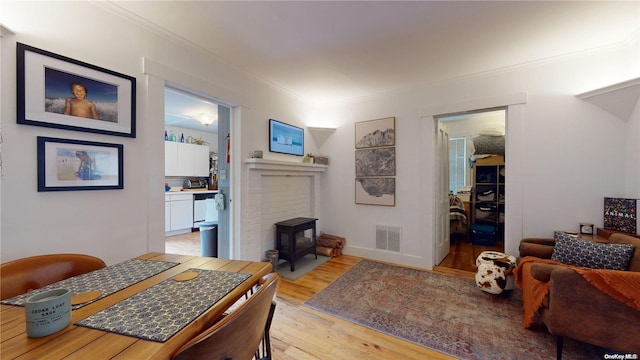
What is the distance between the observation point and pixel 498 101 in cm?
284

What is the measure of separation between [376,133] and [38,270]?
352 centimetres

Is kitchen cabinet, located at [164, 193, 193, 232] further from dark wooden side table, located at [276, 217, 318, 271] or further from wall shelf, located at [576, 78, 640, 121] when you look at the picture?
wall shelf, located at [576, 78, 640, 121]

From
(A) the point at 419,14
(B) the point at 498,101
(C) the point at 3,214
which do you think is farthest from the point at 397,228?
(C) the point at 3,214

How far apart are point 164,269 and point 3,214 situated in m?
1.02

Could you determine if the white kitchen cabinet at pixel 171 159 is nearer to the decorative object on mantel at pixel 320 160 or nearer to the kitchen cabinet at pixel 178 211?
the kitchen cabinet at pixel 178 211

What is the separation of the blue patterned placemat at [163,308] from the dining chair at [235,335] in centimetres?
14

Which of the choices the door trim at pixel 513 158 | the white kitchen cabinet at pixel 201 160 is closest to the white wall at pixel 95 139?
the door trim at pixel 513 158

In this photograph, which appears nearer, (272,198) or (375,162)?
(272,198)

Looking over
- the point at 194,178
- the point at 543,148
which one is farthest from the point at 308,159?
the point at 194,178

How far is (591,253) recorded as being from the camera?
192 cm

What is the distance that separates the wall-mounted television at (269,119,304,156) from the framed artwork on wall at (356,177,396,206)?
109cm

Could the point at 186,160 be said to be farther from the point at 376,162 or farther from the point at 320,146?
the point at 376,162

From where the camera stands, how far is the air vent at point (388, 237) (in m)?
3.52

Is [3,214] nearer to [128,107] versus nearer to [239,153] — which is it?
[128,107]
